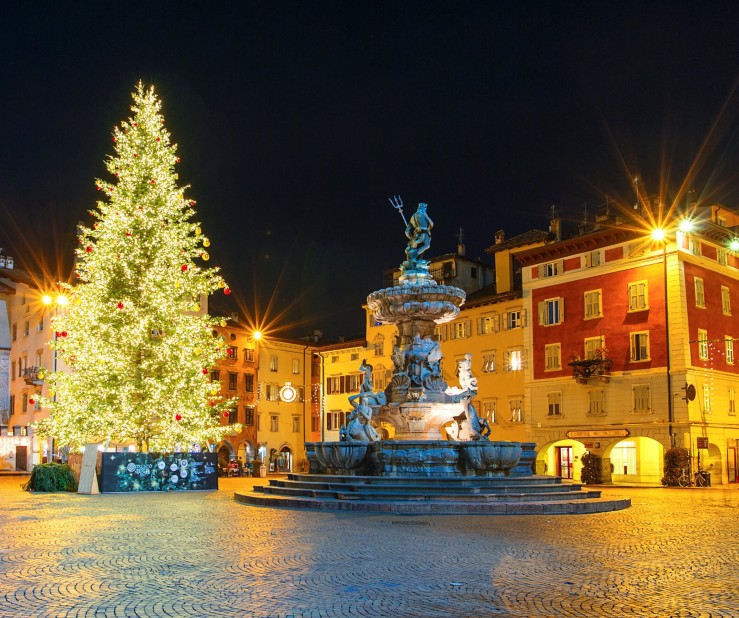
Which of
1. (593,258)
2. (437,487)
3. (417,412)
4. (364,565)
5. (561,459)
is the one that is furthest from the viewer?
(561,459)

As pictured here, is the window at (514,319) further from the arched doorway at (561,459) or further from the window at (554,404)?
the arched doorway at (561,459)

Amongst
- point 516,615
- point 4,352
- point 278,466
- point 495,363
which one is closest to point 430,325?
point 516,615

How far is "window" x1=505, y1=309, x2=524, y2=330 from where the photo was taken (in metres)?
52.9

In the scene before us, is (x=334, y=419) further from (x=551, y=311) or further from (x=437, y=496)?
(x=437, y=496)

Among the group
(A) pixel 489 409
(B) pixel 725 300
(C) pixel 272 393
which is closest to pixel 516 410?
(A) pixel 489 409

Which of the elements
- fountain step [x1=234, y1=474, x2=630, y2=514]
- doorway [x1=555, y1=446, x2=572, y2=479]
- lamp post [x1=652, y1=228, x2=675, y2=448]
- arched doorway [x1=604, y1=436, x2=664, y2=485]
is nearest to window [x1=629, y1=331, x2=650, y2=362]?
lamp post [x1=652, y1=228, x2=675, y2=448]

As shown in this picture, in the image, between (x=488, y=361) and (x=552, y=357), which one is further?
(x=488, y=361)

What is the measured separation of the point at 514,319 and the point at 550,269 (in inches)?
175

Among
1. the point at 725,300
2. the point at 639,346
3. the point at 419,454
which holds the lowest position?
the point at 419,454

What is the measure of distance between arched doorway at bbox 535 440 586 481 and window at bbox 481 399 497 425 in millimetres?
4961

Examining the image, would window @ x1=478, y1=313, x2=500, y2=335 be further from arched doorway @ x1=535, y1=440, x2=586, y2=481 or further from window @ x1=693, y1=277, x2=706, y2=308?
window @ x1=693, y1=277, x2=706, y2=308

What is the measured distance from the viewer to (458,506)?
17.5 m

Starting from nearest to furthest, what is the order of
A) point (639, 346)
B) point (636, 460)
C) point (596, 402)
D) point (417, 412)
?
point (417, 412) → point (639, 346) → point (636, 460) → point (596, 402)

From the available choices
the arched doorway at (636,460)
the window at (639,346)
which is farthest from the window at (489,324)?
the arched doorway at (636,460)
